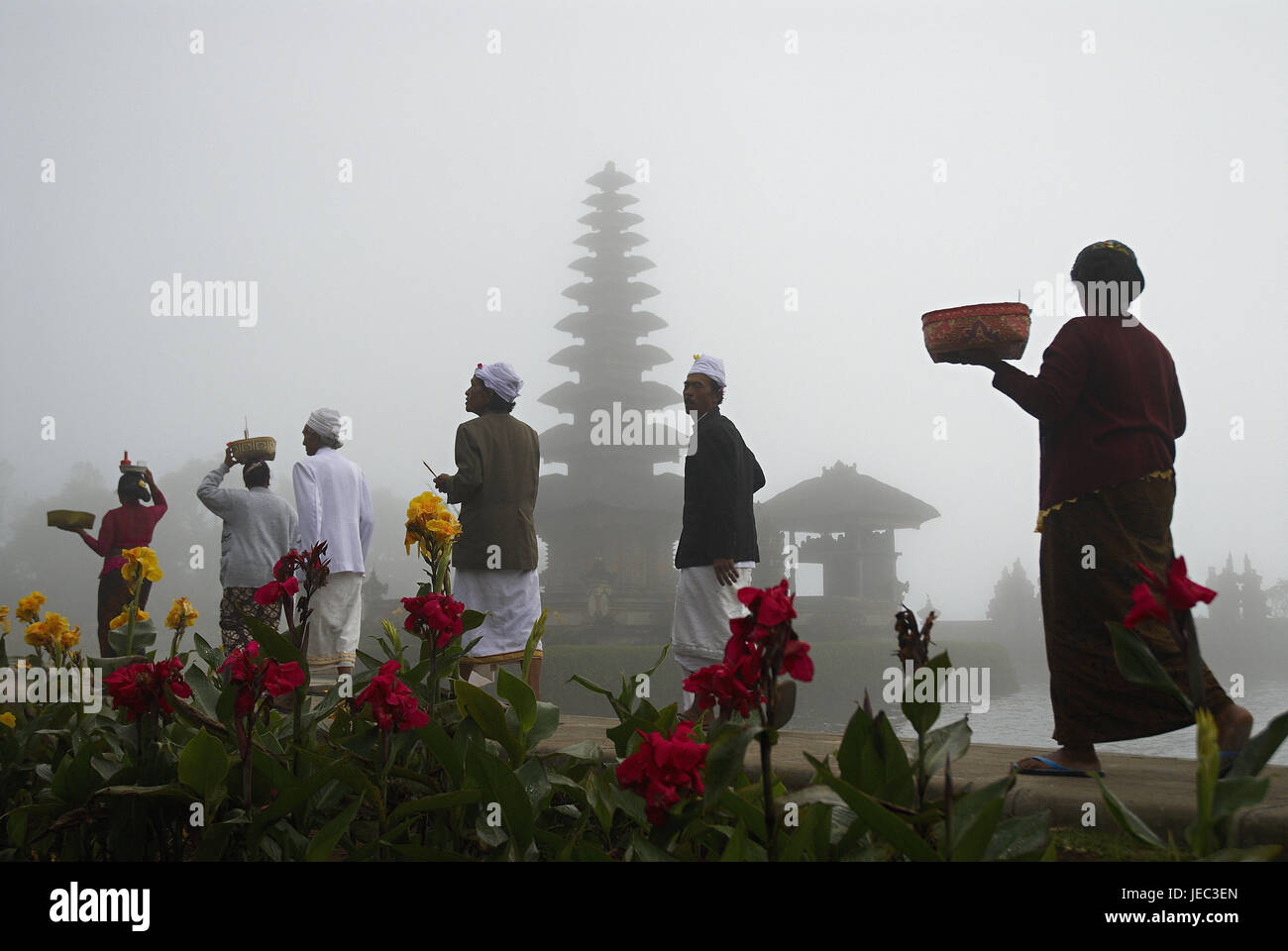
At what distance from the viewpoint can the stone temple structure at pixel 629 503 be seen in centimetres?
2502

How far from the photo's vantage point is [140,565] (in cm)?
371

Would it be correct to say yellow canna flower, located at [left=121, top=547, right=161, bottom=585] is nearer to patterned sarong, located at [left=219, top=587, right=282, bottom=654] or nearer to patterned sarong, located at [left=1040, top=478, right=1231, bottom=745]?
patterned sarong, located at [left=219, top=587, right=282, bottom=654]

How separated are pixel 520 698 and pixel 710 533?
232cm

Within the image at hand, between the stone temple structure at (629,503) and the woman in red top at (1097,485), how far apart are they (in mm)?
21178

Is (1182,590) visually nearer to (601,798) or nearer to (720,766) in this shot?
(720,766)

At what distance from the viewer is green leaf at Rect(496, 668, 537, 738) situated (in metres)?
2.21

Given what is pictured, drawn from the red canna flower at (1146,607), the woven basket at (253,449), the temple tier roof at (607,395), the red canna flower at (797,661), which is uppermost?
the temple tier roof at (607,395)

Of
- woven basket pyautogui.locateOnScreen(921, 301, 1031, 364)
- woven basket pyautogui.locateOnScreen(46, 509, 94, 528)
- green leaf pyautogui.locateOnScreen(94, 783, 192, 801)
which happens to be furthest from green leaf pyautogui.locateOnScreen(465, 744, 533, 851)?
woven basket pyautogui.locateOnScreen(46, 509, 94, 528)

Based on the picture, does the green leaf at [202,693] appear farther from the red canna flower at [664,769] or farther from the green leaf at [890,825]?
the green leaf at [890,825]

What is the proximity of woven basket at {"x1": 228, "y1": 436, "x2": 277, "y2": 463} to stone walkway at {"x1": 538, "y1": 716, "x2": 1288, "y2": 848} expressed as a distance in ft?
9.94

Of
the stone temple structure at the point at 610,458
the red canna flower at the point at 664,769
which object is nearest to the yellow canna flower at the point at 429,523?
the red canna flower at the point at 664,769
